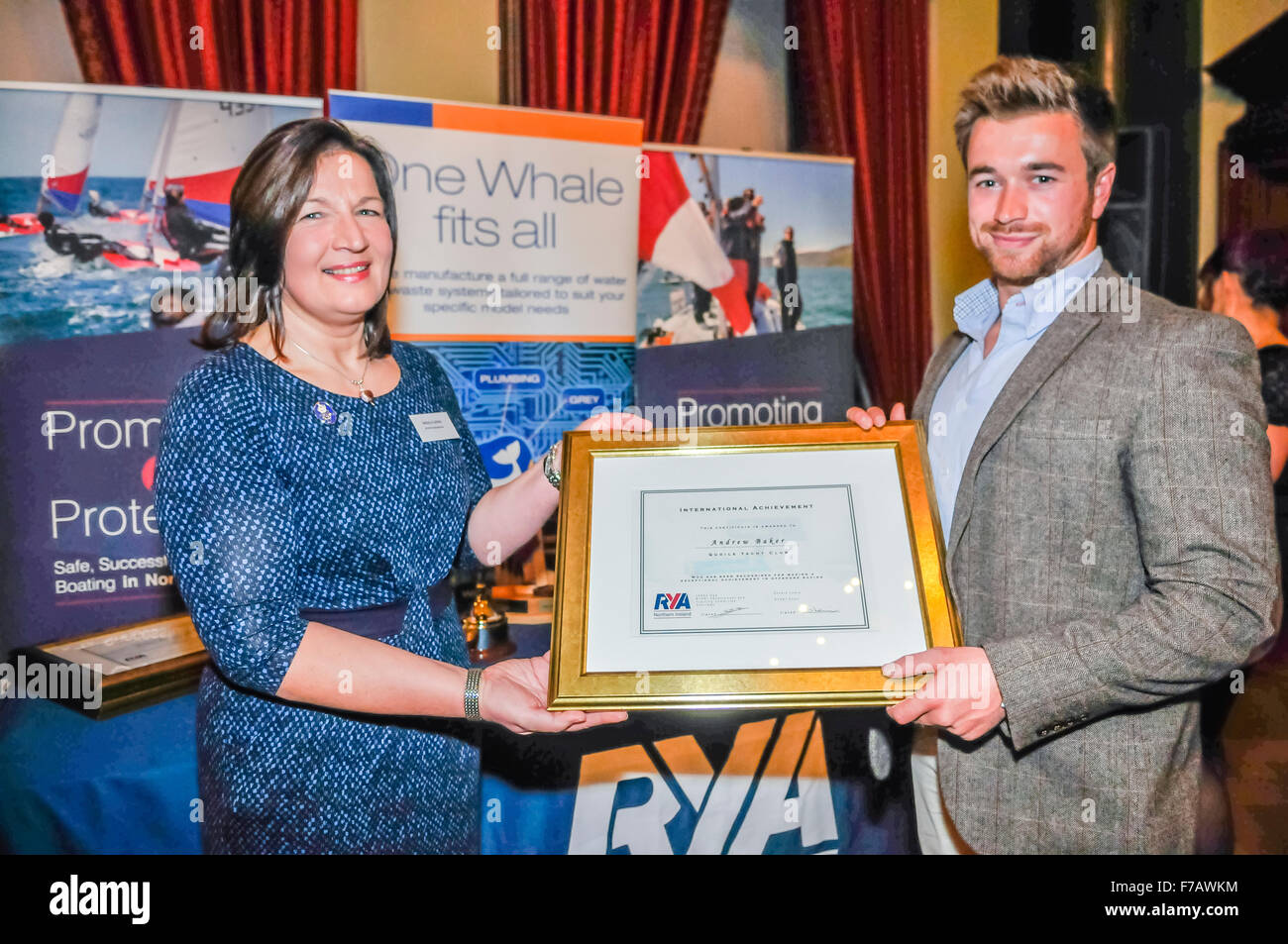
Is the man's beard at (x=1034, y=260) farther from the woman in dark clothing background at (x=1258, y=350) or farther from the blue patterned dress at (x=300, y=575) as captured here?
the woman in dark clothing background at (x=1258, y=350)

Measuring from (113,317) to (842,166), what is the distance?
3035 millimetres

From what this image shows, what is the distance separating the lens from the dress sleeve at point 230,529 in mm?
1771

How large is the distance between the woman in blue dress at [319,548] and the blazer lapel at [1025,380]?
0.95 metres

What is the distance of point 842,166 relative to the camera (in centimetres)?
386

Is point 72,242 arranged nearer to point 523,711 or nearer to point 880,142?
point 523,711

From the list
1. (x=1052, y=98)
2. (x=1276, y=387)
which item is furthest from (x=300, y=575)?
(x=1276, y=387)

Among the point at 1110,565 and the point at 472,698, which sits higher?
the point at 1110,565

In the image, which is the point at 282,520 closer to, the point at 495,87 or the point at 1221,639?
the point at 1221,639

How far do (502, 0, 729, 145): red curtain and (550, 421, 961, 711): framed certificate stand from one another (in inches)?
88.0

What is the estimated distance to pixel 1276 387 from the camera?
3643mm

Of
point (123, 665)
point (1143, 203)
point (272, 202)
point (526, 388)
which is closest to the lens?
point (272, 202)

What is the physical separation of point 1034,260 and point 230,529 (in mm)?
1927
